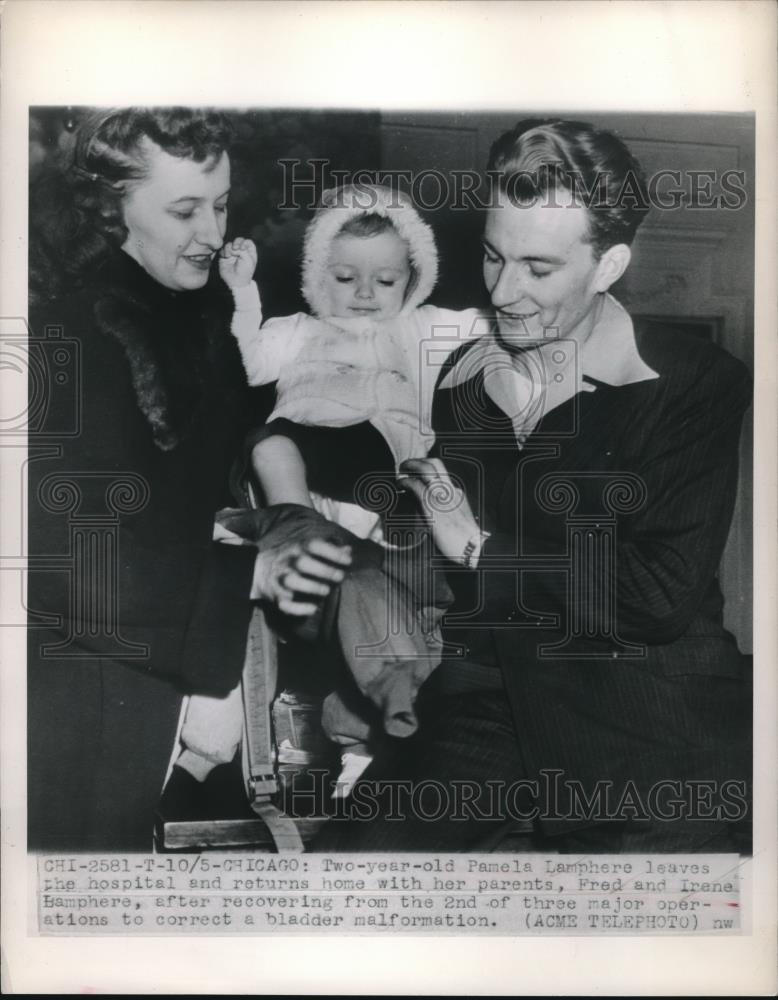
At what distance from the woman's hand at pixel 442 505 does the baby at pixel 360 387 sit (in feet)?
0.12

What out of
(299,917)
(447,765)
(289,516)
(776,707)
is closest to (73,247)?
(289,516)

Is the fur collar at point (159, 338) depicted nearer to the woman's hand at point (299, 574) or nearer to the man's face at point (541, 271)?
the woman's hand at point (299, 574)

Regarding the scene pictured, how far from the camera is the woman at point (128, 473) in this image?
94.1 inches

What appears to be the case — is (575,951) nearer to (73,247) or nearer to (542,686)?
(542,686)

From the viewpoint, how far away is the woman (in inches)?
94.1

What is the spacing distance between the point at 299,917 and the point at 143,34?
220 centimetres

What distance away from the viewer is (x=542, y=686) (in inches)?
94.3

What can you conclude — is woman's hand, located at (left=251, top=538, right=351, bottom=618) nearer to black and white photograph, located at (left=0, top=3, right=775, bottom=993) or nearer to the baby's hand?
black and white photograph, located at (left=0, top=3, right=775, bottom=993)

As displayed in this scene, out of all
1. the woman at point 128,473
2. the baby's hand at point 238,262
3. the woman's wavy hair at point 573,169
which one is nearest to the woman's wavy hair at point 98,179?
the woman at point 128,473

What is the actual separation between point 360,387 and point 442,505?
356 millimetres

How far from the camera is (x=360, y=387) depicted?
241cm
